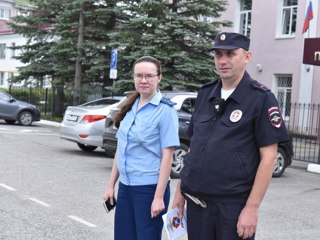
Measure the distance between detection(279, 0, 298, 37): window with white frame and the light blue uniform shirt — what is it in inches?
754

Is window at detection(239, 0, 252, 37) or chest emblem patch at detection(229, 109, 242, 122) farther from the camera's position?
window at detection(239, 0, 252, 37)

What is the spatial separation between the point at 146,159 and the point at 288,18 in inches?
780

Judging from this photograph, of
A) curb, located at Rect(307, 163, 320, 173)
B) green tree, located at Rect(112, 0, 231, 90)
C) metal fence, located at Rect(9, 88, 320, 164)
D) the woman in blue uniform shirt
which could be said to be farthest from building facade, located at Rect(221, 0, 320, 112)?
the woman in blue uniform shirt

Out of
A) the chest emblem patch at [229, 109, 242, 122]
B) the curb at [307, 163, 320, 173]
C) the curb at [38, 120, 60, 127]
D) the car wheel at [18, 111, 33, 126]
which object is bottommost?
the curb at [38, 120, 60, 127]

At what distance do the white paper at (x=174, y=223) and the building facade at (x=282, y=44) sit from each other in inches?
715

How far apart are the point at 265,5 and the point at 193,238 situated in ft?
68.0

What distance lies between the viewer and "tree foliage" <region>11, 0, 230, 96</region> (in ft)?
60.3

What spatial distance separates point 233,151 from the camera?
2.77m

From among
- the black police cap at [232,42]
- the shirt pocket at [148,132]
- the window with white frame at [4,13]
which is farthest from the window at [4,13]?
the black police cap at [232,42]

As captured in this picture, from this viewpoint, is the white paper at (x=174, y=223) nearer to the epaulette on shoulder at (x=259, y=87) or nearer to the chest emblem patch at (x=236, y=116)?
the chest emblem patch at (x=236, y=116)

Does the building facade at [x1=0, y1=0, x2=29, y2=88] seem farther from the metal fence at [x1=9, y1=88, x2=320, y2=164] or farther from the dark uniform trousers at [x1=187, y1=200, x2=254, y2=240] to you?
the dark uniform trousers at [x1=187, y1=200, x2=254, y2=240]

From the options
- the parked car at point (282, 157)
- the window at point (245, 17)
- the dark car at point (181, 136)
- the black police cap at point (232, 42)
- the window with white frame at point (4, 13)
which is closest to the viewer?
the black police cap at point (232, 42)

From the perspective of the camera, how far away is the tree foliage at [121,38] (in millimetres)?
18375

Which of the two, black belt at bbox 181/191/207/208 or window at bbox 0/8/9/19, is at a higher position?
window at bbox 0/8/9/19
